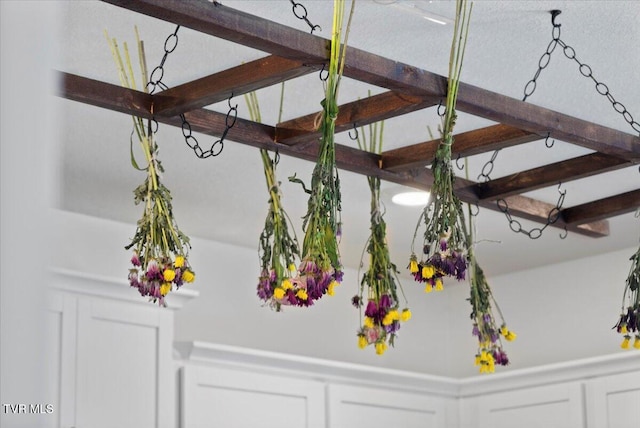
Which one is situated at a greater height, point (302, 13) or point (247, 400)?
point (302, 13)

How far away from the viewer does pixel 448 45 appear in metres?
3.11

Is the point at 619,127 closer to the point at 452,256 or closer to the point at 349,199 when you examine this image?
the point at 349,199

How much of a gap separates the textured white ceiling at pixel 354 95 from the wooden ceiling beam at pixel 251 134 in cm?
25

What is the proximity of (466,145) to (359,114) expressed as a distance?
0.40 meters

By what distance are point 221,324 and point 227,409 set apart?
700mm

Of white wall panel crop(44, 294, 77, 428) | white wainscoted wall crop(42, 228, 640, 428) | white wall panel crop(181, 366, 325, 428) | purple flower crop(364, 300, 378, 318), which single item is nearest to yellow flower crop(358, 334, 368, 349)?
purple flower crop(364, 300, 378, 318)

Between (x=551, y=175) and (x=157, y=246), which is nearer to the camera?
(x=157, y=246)

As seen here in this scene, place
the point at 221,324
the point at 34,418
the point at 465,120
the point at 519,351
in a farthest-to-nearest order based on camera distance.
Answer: the point at 519,351
the point at 221,324
the point at 465,120
the point at 34,418

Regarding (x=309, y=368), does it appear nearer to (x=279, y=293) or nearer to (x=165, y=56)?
(x=279, y=293)

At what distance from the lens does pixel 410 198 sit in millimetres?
4531

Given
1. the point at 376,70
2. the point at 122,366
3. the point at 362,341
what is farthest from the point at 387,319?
the point at 122,366

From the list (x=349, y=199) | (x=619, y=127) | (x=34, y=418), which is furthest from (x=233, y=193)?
(x=34, y=418)

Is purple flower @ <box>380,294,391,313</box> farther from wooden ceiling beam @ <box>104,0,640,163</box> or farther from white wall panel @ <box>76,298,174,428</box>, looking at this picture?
white wall panel @ <box>76,298,174,428</box>

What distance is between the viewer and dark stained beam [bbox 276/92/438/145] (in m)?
2.47
